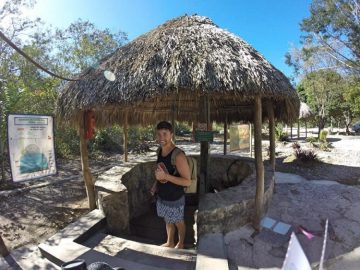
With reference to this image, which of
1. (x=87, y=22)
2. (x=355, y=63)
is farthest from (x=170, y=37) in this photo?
(x=355, y=63)

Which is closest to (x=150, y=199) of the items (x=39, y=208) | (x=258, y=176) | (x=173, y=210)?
(x=39, y=208)

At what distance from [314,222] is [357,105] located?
21031 mm

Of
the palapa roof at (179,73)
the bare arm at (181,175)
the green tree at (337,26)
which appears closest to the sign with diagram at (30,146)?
the palapa roof at (179,73)

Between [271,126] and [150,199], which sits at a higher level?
[271,126]

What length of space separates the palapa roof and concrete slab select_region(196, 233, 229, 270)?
1.79 meters

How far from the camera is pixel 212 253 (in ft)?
10.5

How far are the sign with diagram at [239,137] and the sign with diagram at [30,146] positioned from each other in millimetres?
5086

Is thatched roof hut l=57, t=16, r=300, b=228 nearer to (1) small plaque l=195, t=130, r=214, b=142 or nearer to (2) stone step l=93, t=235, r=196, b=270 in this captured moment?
(1) small plaque l=195, t=130, r=214, b=142

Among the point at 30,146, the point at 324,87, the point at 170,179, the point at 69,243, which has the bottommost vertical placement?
the point at 69,243

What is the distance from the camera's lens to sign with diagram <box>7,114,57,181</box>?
10.3 ft

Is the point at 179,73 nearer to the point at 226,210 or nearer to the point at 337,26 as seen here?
the point at 226,210

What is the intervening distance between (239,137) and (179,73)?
185 inches

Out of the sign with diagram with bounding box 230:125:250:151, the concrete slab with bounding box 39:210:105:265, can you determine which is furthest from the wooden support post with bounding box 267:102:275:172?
the concrete slab with bounding box 39:210:105:265

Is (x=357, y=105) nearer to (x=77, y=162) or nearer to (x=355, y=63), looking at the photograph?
(x=355, y=63)
